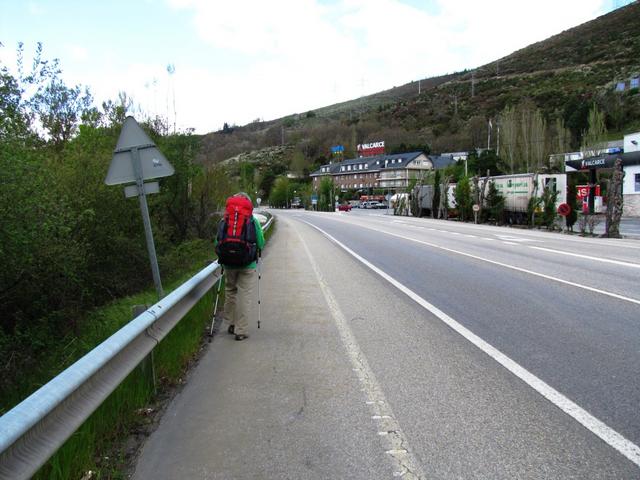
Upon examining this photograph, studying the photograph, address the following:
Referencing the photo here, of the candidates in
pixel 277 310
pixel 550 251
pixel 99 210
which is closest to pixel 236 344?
pixel 277 310

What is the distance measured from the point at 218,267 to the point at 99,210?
4.41 metres

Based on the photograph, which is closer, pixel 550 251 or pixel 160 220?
pixel 550 251

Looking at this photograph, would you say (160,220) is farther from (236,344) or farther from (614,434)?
(614,434)

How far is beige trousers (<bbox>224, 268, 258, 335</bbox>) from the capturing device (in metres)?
6.98

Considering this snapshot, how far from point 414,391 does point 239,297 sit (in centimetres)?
286

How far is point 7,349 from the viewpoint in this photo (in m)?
6.54

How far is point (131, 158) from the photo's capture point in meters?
7.23

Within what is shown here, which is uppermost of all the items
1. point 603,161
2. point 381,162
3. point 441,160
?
point 381,162

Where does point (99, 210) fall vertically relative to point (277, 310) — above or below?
above

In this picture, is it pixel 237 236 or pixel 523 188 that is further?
pixel 523 188

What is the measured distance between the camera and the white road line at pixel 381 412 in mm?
3465

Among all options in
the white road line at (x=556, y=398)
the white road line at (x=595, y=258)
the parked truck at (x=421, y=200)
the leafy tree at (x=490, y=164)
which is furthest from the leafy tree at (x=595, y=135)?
the white road line at (x=556, y=398)

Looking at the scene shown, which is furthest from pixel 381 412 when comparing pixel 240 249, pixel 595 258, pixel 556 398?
pixel 595 258

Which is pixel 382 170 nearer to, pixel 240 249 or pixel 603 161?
pixel 603 161
